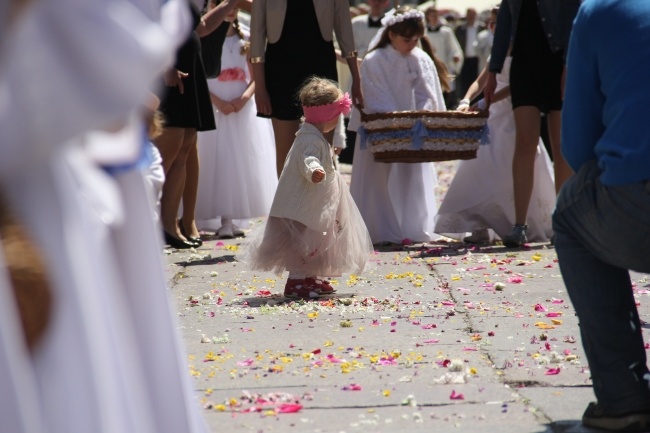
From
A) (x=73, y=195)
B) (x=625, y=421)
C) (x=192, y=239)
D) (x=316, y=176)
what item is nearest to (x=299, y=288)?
(x=316, y=176)

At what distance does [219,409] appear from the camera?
392cm

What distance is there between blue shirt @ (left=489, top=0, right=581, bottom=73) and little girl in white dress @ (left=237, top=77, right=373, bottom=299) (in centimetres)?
219

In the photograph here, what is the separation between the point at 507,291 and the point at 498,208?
8.10 ft

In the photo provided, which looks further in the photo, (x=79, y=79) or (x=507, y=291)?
(x=507, y=291)

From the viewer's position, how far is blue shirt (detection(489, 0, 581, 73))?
787 cm

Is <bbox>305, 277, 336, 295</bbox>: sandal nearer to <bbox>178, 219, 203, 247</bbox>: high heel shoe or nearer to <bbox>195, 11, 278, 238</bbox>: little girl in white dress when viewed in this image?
<bbox>178, 219, 203, 247</bbox>: high heel shoe

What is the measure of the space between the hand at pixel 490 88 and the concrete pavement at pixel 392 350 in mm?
1513

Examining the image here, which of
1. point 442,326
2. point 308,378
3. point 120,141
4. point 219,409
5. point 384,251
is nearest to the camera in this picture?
point 120,141

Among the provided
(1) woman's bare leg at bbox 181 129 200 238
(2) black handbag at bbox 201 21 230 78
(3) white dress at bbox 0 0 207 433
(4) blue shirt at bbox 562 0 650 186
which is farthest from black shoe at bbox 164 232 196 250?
(3) white dress at bbox 0 0 207 433

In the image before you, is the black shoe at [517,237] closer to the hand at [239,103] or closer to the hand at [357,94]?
the hand at [357,94]

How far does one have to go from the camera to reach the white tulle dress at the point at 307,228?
6266 millimetres

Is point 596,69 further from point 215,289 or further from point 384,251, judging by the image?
point 384,251

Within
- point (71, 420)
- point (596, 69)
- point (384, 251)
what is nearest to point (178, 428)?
point (71, 420)

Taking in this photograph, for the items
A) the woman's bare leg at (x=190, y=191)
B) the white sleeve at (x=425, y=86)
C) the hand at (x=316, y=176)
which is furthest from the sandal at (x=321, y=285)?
the white sleeve at (x=425, y=86)
